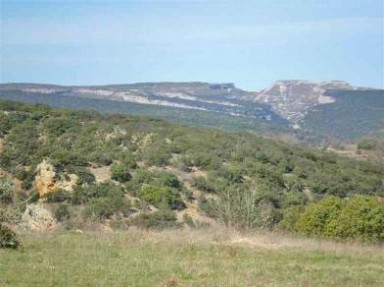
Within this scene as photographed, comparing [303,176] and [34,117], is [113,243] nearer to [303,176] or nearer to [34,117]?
[303,176]

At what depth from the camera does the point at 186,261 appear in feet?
41.8

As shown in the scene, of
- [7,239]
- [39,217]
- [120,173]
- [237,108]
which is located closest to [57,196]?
[39,217]

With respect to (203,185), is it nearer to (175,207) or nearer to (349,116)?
(175,207)

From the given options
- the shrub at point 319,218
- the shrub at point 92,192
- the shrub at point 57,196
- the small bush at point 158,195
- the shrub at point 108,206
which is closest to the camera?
the shrub at point 319,218

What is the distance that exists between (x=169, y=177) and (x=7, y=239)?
25101 millimetres

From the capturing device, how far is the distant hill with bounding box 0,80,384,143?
13038 cm

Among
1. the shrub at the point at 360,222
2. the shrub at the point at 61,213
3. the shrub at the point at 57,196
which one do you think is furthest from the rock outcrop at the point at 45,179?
the shrub at the point at 360,222

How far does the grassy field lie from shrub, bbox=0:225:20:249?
29 cm

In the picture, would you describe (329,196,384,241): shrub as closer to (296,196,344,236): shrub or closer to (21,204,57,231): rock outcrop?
(296,196,344,236): shrub

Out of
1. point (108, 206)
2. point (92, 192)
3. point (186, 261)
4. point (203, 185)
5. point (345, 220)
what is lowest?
point (108, 206)

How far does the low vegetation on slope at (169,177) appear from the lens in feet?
79.4

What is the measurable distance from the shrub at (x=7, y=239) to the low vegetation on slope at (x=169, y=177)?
8.12 m

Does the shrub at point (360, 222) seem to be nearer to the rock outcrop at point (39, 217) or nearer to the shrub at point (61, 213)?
the rock outcrop at point (39, 217)

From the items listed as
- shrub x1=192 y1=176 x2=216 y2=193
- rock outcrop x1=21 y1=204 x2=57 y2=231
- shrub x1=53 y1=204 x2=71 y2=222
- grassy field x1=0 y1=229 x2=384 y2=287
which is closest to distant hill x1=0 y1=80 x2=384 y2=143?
shrub x1=192 y1=176 x2=216 y2=193
